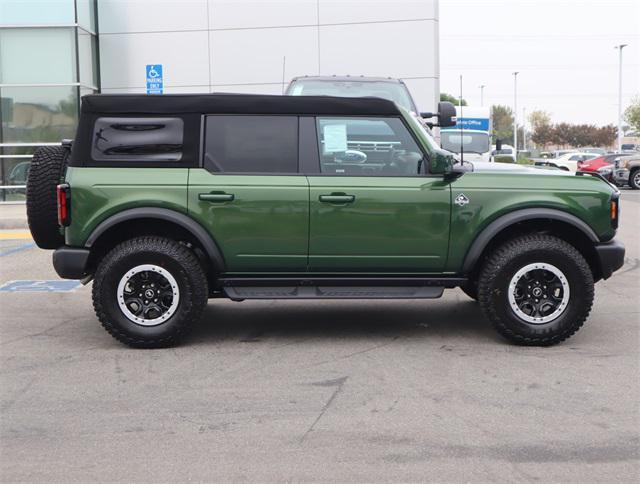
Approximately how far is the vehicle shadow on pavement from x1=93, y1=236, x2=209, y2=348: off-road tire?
0.38 m

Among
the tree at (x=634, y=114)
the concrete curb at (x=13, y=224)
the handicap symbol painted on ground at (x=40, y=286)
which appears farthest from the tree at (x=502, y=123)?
the handicap symbol painted on ground at (x=40, y=286)

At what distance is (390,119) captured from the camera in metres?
6.38

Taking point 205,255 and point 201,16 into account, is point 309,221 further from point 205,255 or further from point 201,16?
point 201,16

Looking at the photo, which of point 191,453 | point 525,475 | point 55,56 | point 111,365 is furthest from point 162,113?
point 55,56

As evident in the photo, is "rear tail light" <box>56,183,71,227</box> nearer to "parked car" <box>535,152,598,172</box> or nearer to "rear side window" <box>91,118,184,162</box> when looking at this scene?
"rear side window" <box>91,118,184,162</box>

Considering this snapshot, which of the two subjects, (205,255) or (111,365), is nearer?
(111,365)

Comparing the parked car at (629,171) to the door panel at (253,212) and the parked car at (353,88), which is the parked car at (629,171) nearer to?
the parked car at (353,88)

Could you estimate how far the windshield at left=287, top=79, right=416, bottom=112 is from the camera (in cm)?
1098

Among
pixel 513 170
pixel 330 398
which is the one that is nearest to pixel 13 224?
pixel 513 170

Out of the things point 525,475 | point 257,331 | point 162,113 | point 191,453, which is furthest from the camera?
point 257,331

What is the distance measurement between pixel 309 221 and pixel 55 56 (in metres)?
15.7

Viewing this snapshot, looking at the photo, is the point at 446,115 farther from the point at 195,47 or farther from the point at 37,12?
the point at 37,12

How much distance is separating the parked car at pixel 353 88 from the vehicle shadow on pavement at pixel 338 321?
3.68 metres

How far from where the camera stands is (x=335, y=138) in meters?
6.39
